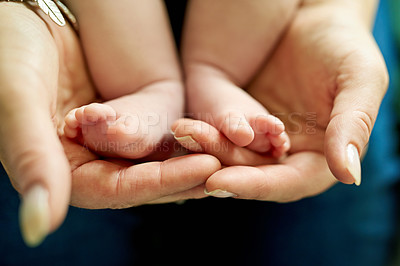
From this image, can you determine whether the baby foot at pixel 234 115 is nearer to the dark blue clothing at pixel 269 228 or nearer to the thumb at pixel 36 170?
the thumb at pixel 36 170

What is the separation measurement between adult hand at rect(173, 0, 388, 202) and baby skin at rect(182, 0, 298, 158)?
0.18 feet

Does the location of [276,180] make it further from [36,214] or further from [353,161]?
[36,214]

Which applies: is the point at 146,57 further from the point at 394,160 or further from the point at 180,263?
the point at 394,160

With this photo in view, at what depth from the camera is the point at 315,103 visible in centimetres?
62

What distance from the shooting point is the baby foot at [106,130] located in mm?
449

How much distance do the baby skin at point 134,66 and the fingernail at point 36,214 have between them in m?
0.16

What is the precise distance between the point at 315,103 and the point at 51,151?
0.45 m

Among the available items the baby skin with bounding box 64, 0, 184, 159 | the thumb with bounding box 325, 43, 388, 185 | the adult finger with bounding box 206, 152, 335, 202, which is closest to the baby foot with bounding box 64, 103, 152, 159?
the baby skin with bounding box 64, 0, 184, 159

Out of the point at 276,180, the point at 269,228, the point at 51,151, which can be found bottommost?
the point at 269,228

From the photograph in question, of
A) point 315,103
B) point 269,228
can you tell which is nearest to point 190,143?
point 315,103

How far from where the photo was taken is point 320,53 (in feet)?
2.02

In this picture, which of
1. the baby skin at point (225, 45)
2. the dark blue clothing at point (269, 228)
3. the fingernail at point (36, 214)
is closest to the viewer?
the fingernail at point (36, 214)

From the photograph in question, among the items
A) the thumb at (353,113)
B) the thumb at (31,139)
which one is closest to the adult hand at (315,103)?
the thumb at (353,113)

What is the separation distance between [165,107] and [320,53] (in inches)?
11.5
